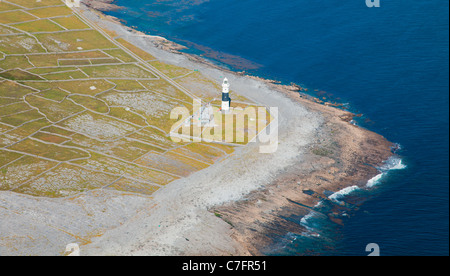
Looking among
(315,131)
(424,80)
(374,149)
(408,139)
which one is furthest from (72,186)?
(424,80)

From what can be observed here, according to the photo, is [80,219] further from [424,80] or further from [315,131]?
[424,80]

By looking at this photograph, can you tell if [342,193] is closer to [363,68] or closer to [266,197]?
[266,197]

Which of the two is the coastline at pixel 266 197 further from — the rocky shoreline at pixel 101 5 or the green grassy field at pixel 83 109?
the rocky shoreline at pixel 101 5

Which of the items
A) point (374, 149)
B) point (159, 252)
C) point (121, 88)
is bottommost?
point (159, 252)

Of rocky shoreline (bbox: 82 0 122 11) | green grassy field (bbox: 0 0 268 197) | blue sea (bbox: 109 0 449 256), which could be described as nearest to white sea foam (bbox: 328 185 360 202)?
blue sea (bbox: 109 0 449 256)

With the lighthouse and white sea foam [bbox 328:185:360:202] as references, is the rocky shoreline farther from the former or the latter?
white sea foam [bbox 328:185:360:202]

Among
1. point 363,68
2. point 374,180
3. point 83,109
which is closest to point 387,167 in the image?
point 374,180
